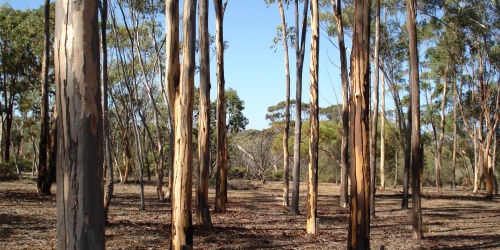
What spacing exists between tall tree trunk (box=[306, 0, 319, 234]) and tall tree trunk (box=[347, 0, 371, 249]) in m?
3.21

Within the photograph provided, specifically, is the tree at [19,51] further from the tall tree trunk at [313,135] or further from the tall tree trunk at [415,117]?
the tall tree trunk at [415,117]

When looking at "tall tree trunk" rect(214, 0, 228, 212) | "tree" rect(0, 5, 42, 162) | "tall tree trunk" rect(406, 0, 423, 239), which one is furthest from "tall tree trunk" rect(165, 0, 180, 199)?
"tree" rect(0, 5, 42, 162)

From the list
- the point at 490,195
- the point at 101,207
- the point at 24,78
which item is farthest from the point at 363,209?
the point at 24,78

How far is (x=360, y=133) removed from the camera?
7.26 m

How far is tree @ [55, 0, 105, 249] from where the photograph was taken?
2740 mm

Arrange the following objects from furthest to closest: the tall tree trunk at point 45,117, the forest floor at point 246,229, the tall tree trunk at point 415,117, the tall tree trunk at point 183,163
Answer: the tall tree trunk at point 45,117 < the tall tree trunk at point 415,117 < the forest floor at point 246,229 < the tall tree trunk at point 183,163

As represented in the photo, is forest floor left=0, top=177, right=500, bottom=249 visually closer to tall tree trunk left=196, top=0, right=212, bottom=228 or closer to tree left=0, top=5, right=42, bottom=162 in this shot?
tall tree trunk left=196, top=0, right=212, bottom=228

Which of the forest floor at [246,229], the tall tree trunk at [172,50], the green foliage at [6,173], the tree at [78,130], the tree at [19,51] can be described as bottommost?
the forest floor at [246,229]

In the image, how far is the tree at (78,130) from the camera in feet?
8.99

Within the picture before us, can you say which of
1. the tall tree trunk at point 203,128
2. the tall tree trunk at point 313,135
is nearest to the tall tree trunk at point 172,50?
the tall tree trunk at point 203,128

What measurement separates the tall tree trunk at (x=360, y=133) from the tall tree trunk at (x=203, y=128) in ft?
12.4

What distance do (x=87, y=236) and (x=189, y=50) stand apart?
515 centimetres

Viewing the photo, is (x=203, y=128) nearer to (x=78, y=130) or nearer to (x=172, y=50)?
(x=172, y=50)

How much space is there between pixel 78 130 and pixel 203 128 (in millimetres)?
7813
